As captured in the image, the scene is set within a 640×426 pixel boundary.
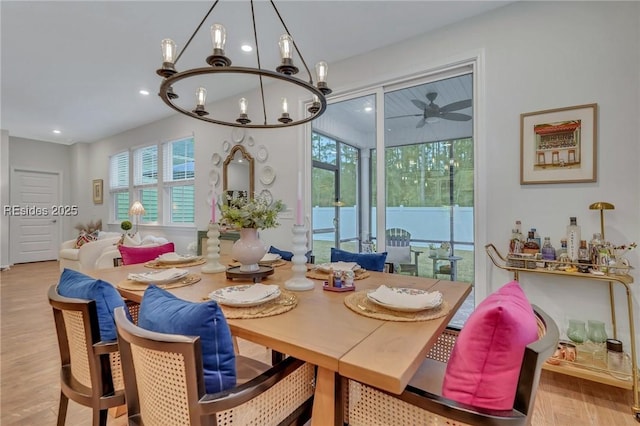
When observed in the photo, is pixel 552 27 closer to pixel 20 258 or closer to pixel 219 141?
pixel 219 141

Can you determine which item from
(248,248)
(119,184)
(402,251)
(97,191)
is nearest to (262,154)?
(402,251)

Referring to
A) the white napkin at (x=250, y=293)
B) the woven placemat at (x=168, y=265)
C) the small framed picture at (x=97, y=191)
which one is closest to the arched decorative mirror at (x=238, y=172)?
the woven placemat at (x=168, y=265)

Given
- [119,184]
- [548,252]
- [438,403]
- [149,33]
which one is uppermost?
[149,33]

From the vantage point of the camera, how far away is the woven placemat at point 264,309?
1192 mm

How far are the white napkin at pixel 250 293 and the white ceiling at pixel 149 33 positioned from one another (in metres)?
2.27

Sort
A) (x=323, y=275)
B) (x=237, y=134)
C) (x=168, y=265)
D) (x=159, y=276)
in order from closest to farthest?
(x=159, y=276)
(x=323, y=275)
(x=168, y=265)
(x=237, y=134)

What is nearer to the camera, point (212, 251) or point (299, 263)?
point (299, 263)

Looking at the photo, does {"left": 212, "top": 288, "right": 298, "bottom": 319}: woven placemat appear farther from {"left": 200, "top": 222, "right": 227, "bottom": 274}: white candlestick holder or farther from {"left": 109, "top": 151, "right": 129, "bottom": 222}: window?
{"left": 109, "top": 151, "right": 129, "bottom": 222}: window

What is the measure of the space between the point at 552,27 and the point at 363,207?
218 cm

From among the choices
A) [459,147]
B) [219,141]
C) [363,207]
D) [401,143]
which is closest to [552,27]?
[459,147]

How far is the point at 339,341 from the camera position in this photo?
0.97 metres

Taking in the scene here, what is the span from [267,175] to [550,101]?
2975mm

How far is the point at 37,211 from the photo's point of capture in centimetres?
712

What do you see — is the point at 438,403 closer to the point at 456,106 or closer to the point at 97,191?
the point at 456,106
